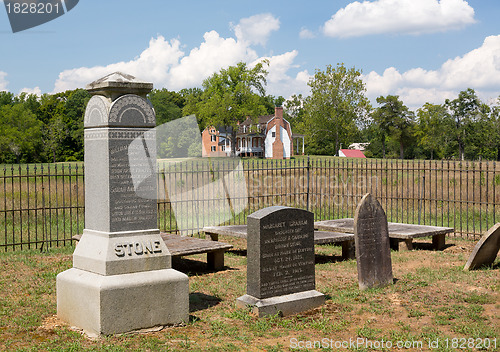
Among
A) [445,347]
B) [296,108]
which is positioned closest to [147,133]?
[445,347]

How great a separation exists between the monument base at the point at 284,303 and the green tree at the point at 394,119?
211 feet

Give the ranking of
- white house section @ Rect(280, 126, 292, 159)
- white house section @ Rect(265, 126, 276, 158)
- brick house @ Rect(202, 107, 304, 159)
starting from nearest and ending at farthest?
brick house @ Rect(202, 107, 304, 159) < white house section @ Rect(280, 126, 292, 159) < white house section @ Rect(265, 126, 276, 158)

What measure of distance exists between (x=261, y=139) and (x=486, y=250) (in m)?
62.8

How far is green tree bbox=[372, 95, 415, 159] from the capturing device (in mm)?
69312

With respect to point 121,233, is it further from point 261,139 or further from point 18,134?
point 261,139

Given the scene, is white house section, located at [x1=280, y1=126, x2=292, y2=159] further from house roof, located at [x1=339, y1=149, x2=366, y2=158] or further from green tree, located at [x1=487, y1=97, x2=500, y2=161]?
green tree, located at [x1=487, y1=97, x2=500, y2=161]

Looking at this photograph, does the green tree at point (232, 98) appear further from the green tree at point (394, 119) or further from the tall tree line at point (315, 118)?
the green tree at point (394, 119)

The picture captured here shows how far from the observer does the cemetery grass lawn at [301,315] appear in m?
6.01

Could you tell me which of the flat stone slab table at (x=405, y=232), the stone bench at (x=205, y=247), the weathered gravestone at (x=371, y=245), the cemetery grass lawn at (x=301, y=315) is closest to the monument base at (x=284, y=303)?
the cemetery grass lawn at (x=301, y=315)

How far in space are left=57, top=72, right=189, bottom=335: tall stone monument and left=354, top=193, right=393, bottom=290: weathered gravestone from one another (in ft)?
10.2

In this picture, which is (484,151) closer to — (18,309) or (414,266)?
(414,266)

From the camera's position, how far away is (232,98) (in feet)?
208

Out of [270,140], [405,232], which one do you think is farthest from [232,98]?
[405,232]

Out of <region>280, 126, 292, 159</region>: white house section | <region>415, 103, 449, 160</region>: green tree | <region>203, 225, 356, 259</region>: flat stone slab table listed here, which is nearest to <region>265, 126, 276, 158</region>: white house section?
<region>280, 126, 292, 159</region>: white house section
